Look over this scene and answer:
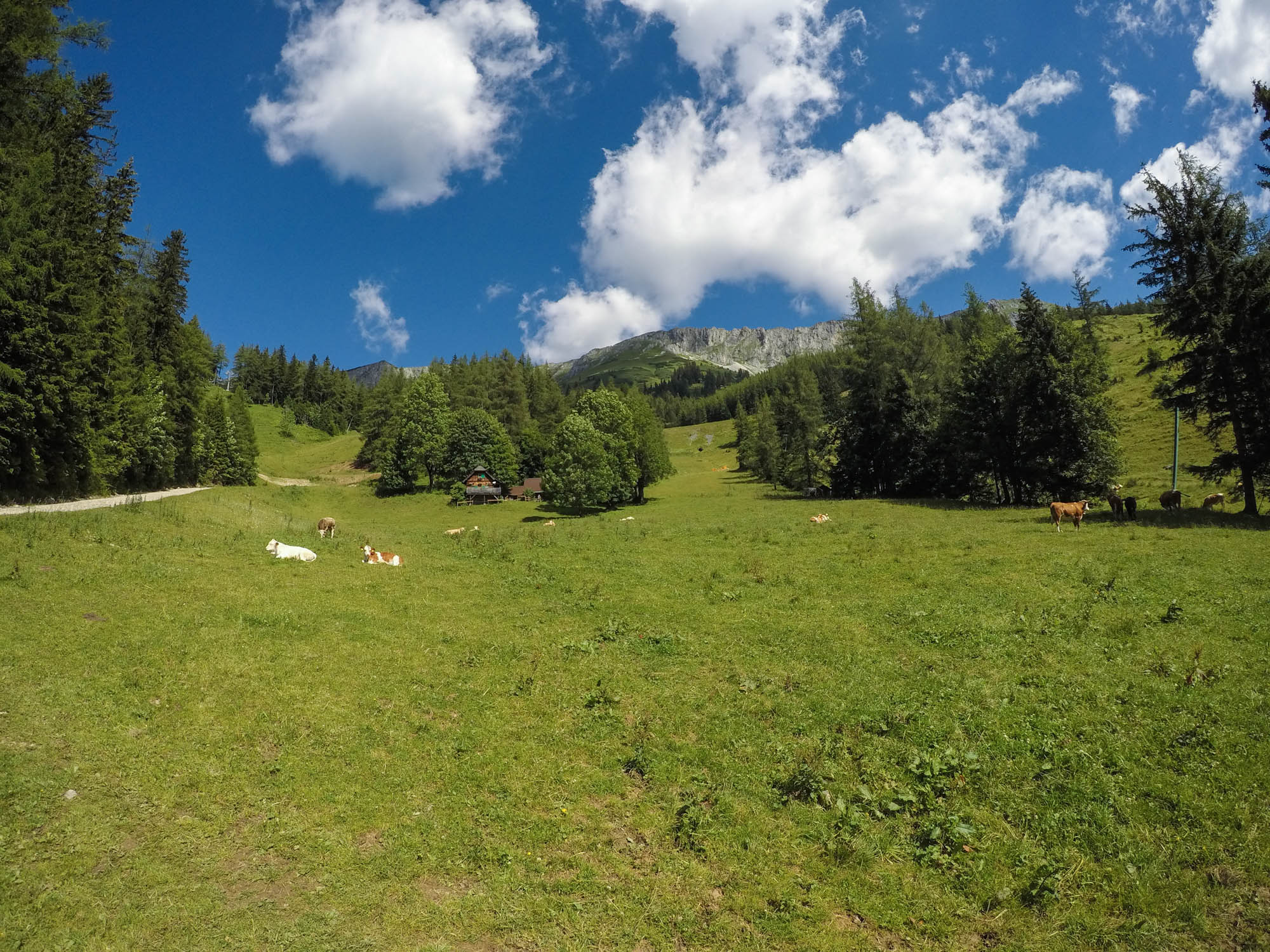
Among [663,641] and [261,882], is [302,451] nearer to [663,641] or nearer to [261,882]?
[663,641]

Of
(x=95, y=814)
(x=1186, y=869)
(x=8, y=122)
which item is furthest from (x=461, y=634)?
(x=8, y=122)

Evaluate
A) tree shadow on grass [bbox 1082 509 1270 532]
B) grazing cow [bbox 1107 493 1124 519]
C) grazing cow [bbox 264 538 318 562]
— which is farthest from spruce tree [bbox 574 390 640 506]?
tree shadow on grass [bbox 1082 509 1270 532]

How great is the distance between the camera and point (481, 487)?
257 ft

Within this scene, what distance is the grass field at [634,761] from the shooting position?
7.15 metres

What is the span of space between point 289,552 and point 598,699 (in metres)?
16.4

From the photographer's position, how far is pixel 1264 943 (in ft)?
21.1

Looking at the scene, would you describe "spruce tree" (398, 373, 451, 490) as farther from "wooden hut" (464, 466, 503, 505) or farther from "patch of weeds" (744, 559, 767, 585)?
"patch of weeds" (744, 559, 767, 585)

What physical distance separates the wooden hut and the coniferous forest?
32.9 m

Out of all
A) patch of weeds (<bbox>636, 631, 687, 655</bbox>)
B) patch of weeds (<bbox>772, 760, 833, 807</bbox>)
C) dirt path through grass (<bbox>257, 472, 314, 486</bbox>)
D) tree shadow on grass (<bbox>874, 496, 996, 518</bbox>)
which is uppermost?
dirt path through grass (<bbox>257, 472, 314, 486</bbox>)

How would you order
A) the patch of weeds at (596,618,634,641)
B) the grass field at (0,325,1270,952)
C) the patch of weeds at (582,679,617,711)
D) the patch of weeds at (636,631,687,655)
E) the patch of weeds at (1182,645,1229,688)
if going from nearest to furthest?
the grass field at (0,325,1270,952), the patch of weeds at (1182,645,1229,688), the patch of weeds at (582,679,617,711), the patch of weeds at (636,631,687,655), the patch of weeds at (596,618,634,641)

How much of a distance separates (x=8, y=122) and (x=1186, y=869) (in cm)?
4283

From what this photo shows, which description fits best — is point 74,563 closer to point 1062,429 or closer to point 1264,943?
point 1264,943

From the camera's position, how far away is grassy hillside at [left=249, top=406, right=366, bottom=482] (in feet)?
348

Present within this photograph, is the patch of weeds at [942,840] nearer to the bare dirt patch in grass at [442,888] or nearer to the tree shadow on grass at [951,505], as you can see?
the bare dirt patch in grass at [442,888]
